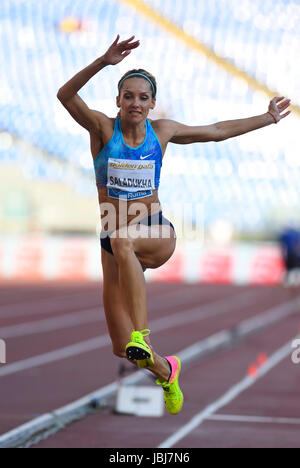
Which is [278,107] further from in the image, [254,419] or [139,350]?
[254,419]

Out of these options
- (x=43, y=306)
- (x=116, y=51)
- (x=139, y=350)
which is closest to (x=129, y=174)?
(x=116, y=51)

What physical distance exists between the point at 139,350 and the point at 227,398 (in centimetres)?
626

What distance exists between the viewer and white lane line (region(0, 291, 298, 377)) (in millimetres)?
13547

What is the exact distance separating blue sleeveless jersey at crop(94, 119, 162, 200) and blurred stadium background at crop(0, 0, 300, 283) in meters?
32.5

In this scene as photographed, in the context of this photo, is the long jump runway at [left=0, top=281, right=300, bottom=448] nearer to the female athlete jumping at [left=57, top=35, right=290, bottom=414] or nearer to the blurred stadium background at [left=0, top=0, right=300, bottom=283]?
the female athlete jumping at [left=57, top=35, right=290, bottom=414]

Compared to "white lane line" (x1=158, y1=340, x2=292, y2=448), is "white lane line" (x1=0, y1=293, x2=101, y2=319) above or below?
above

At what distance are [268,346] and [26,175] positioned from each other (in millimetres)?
27747

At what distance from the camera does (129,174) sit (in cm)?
571

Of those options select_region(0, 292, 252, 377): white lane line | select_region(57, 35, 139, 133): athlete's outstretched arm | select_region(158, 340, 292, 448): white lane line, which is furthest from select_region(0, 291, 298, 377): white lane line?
select_region(57, 35, 139, 133): athlete's outstretched arm

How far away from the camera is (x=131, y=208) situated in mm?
5820

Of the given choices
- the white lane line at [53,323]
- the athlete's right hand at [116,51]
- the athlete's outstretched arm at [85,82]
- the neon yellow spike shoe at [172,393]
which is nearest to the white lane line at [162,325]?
the white lane line at [53,323]
